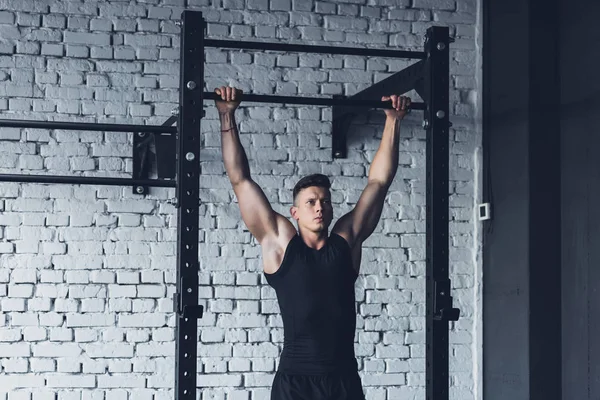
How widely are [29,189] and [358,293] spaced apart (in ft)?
5.73

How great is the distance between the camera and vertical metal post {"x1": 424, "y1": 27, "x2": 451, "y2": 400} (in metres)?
3.63

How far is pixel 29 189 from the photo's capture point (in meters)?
4.90

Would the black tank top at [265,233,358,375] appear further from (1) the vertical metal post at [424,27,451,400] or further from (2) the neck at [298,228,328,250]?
(1) the vertical metal post at [424,27,451,400]

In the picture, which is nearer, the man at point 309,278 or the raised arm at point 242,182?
the raised arm at point 242,182

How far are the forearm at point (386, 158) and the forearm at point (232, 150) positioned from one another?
0.56m

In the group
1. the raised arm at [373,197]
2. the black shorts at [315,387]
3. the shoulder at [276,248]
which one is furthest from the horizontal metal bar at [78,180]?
the black shorts at [315,387]

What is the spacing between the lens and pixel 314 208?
12.7ft

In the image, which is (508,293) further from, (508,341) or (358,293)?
(358,293)

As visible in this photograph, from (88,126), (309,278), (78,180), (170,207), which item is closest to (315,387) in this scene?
(309,278)

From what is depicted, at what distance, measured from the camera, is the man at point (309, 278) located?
3.70m

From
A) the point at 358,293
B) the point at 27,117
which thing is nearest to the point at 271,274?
the point at 358,293

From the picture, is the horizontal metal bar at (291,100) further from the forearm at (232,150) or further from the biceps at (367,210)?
the biceps at (367,210)

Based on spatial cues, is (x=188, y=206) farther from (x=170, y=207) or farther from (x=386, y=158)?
(x=170, y=207)

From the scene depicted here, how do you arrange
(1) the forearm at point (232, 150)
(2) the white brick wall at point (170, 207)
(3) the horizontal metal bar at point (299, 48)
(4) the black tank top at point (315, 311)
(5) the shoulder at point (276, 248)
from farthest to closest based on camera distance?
1. (2) the white brick wall at point (170, 207)
2. (5) the shoulder at point (276, 248)
3. (4) the black tank top at point (315, 311)
4. (1) the forearm at point (232, 150)
5. (3) the horizontal metal bar at point (299, 48)
